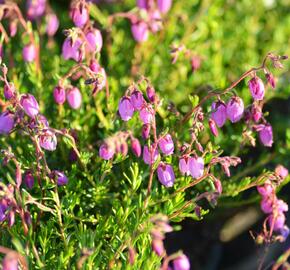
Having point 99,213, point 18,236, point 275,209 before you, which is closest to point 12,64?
point 99,213

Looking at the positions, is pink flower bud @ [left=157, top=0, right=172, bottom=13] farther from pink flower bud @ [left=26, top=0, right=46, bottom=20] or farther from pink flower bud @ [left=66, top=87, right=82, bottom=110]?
pink flower bud @ [left=66, top=87, right=82, bottom=110]

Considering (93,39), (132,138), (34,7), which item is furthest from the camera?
(34,7)

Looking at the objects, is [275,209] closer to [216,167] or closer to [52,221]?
[216,167]

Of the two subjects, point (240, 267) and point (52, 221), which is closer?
point (52, 221)

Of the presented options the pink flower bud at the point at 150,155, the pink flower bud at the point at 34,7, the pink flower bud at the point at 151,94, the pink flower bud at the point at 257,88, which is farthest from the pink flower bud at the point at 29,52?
the pink flower bud at the point at 257,88

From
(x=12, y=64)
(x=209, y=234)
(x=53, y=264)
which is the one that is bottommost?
(x=209, y=234)

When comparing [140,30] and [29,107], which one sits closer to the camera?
→ [29,107]

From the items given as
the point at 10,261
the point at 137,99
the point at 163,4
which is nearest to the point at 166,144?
the point at 137,99

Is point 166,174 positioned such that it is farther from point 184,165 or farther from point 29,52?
point 29,52
